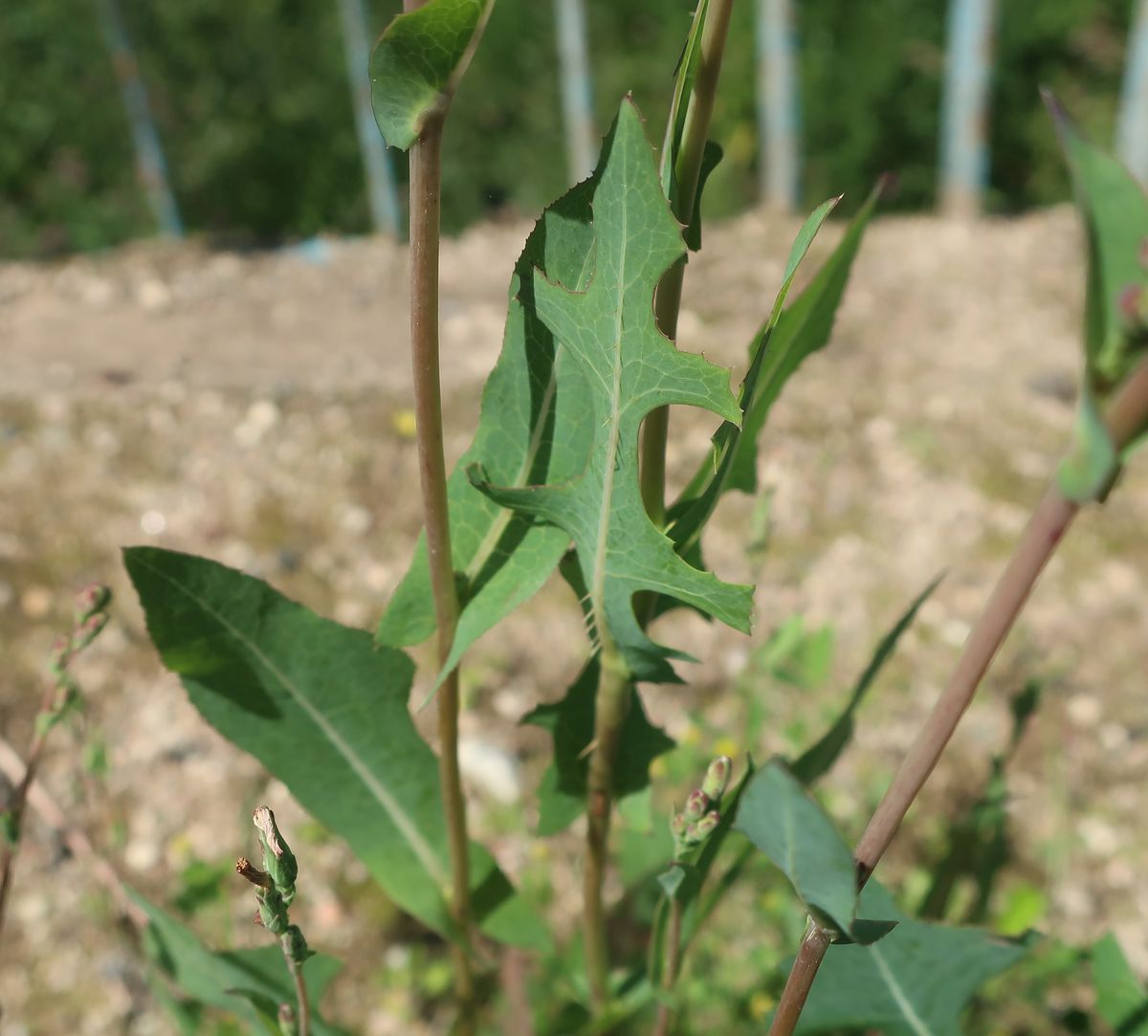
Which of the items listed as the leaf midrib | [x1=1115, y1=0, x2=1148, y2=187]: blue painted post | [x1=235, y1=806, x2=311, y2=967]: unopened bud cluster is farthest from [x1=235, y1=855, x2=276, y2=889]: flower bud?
[x1=1115, y1=0, x2=1148, y2=187]: blue painted post

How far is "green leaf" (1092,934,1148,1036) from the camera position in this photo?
1.00 m

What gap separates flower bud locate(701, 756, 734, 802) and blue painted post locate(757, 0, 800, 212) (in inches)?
150

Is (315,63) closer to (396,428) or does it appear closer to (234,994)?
(396,428)

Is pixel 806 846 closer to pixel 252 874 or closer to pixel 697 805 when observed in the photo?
pixel 697 805

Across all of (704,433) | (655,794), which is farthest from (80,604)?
(704,433)

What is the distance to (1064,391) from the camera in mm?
3107

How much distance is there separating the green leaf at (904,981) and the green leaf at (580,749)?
0.71 feet

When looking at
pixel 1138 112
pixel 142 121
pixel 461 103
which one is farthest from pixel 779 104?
pixel 142 121

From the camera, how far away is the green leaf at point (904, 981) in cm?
90

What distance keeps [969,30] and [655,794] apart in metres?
3.27

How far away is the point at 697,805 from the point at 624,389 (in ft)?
0.89

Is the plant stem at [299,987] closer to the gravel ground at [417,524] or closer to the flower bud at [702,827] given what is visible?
the flower bud at [702,827]

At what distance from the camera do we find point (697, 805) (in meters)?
0.76

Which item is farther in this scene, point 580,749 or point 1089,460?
point 580,749
